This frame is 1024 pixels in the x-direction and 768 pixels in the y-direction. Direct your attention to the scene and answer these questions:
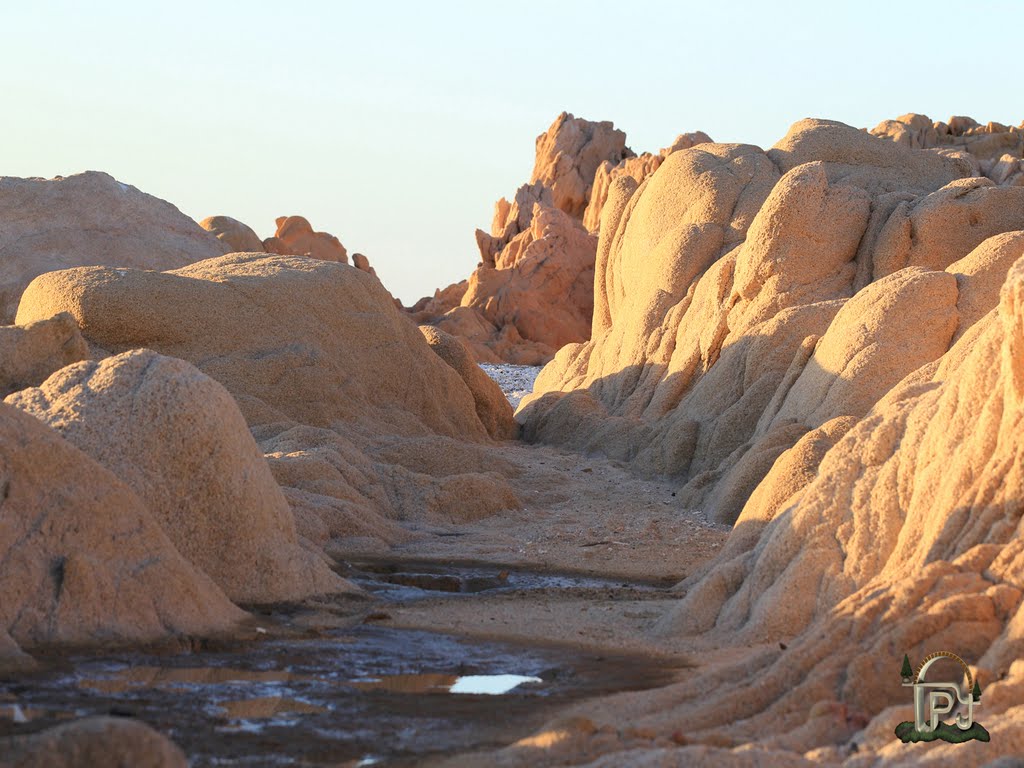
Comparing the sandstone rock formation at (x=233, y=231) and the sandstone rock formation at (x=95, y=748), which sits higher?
the sandstone rock formation at (x=233, y=231)

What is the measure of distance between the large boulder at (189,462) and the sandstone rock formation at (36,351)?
152 inches

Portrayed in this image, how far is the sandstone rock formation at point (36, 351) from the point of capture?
43.1 feet

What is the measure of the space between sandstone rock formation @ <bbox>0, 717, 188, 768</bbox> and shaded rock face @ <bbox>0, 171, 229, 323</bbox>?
71.2 feet

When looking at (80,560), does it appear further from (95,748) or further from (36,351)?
(36,351)

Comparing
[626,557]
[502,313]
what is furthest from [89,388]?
[502,313]

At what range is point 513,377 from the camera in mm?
35469

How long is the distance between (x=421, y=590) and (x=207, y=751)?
5.14 metres

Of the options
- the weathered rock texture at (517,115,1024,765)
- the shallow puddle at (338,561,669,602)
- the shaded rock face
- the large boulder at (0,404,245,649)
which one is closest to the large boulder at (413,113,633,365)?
the shaded rock face

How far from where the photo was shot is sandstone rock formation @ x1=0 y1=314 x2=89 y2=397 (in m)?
13.1

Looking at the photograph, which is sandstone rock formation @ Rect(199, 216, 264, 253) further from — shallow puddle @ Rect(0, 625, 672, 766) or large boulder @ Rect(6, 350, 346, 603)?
shallow puddle @ Rect(0, 625, 672, 766)

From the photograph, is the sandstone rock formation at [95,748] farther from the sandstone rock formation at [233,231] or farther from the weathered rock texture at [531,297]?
the weathered rock texture at [531,297]

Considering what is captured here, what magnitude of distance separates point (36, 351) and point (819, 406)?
7381mm

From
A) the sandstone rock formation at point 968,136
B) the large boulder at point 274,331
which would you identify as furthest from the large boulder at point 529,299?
the large boulder at point 274,331

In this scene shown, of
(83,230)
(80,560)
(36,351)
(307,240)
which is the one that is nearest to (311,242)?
(307,240)
